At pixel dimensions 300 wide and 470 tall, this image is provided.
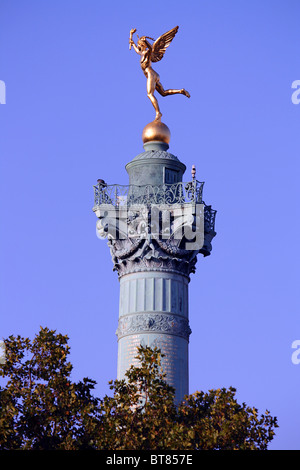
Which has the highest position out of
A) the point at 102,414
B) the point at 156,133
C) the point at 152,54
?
the point at 152,54

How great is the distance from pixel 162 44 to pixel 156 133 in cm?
529

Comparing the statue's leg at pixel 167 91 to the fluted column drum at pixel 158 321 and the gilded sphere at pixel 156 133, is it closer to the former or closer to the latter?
the gilded sphere at pixel 156 133

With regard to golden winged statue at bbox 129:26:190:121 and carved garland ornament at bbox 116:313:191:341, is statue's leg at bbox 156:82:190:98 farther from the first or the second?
carved garland ornament at bbox 116:313:191:341

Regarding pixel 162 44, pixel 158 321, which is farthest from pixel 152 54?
pixel 158 321

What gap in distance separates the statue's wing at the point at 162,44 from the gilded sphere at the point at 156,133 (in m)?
3.85

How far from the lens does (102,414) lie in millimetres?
51312

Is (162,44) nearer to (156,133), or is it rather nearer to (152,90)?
(152,90)

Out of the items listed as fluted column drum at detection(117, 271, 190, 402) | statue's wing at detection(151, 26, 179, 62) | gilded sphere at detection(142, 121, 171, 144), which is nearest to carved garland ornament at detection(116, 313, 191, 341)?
fluted column drum at detection(117, 271, 190, 402)

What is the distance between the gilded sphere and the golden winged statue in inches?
25.6

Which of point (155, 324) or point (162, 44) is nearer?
point (155, 324)

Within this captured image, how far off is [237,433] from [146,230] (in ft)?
47.1

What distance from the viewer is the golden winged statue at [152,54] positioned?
65.0 metres
